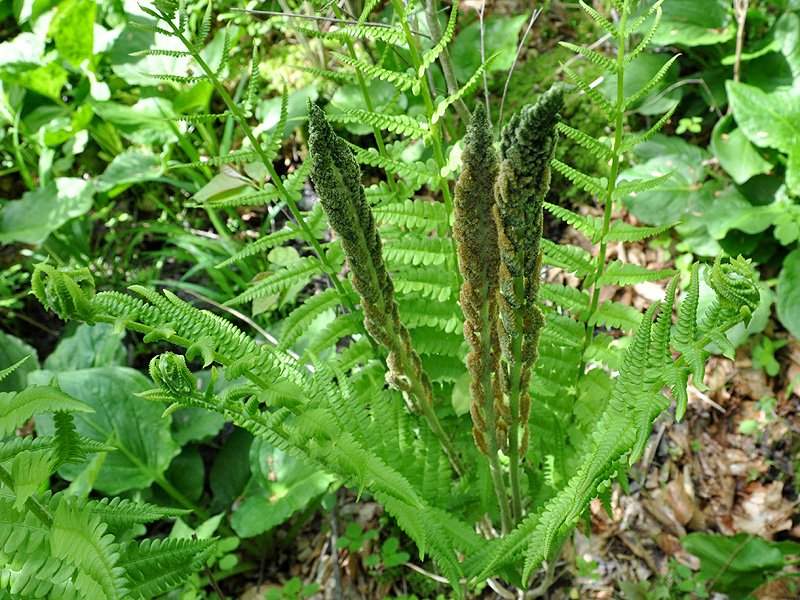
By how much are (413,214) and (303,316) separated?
44cm

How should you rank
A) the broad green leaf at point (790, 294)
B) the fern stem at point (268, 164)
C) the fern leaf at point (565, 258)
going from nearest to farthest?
the fern stem at point (268, 164) → the fern leaf at point (565, 258) → the broad green leaf at point (790, 294)

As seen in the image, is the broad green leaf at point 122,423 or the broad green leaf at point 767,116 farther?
the broad green leaf at point 767,116

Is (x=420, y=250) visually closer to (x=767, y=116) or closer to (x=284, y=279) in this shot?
(x=284, y=279)

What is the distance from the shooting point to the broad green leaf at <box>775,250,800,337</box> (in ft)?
8.37

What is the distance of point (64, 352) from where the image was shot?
2926 mm

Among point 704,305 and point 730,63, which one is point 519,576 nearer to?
point 704,305

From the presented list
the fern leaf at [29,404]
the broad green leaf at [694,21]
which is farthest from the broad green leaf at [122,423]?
the broad green leaf at [694,21]

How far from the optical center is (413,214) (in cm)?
144

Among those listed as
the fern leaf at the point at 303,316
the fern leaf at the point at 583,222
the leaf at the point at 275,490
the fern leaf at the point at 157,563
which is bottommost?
the leaf at the point at 275,490

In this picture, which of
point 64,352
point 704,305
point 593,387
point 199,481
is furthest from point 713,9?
point 64,352

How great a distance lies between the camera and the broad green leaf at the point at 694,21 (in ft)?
10.2

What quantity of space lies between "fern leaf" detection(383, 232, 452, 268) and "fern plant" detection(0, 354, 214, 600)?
0.81 meters

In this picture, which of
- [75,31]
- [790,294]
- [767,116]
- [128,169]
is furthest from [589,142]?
[75,31]

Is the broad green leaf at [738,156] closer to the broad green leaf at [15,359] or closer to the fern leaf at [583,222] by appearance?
the fern leaf at [583,222]
